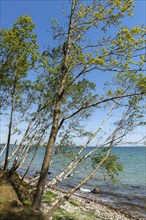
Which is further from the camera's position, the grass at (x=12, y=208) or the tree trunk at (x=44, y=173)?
the tree trunk at (x=44, y=173)

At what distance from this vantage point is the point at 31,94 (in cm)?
2161

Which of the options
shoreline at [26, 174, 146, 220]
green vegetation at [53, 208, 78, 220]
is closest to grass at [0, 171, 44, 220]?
green vegetation at [53, 208, 78, 220]

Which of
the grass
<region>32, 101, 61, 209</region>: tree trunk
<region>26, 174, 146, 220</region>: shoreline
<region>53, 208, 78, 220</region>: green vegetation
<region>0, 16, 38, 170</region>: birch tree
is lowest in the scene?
<region>26, 174, 146, 220</region>: shoreline

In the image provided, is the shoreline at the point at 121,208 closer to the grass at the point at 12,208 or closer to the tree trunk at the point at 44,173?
the grass at the point at 12,208

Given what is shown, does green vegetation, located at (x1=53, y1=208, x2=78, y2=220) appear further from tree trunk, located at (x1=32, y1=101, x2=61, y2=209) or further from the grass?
tree trunk, located at (x1=32, y1=101, x2=61, y2=209)

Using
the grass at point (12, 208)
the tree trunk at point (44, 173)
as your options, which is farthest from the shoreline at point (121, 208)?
the tree trunk at point (44, 173)

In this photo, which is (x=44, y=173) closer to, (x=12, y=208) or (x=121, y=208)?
(x=12, y=208)

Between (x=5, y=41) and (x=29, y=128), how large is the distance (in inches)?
289

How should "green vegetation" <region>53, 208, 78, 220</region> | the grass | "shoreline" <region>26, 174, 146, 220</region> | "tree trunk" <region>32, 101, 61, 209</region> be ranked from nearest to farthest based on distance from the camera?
the grass, "tree trunk" <region>32, 101, 61, 209</region>, "green vegetation" <region>53, 208, 78, 220</region>, "shoreline" <region>26, 174, 146, 220</region>

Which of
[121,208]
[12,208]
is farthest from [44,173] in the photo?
[121,208]

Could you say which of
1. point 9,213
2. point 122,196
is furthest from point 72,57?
point 122,196

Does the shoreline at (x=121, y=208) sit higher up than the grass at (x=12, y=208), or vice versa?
the grass at (x=12, y=208)

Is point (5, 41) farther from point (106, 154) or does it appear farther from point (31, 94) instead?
point (106, 154)

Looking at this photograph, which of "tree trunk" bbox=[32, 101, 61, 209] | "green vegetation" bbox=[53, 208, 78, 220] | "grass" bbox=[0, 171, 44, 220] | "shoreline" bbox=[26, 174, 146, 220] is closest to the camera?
"grass" bbox=[0, 171, 44, 220]
